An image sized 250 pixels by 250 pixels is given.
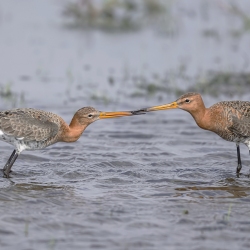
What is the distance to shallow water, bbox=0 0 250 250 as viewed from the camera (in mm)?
8133

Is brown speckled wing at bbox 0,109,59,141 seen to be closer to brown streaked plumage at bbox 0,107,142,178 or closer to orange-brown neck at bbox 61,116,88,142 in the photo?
brown streaked plumage at bbox 0,107,142,178

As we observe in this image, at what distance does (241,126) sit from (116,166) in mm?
1981

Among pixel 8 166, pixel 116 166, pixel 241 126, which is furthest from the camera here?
pixel 116 166

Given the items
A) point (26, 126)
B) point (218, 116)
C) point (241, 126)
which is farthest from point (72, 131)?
point (241, 126)

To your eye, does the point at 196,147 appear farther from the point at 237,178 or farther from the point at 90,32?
the point at 90,32

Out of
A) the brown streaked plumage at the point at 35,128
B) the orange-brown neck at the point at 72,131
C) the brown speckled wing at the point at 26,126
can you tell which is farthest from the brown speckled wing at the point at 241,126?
the brown speckled wing at the point at 26,126

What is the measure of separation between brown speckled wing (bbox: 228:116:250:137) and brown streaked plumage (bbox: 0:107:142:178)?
188 cm

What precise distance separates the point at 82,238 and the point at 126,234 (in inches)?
19.9

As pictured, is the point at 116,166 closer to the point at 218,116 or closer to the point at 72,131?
the point at 72,131

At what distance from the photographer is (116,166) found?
Result: 10992mm

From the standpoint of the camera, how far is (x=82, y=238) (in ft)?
25.9

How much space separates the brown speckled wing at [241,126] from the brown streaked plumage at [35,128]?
6.17 ft

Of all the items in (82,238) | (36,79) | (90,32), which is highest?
(90,32)

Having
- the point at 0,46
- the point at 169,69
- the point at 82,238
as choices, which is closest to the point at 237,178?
the point at 82,238
